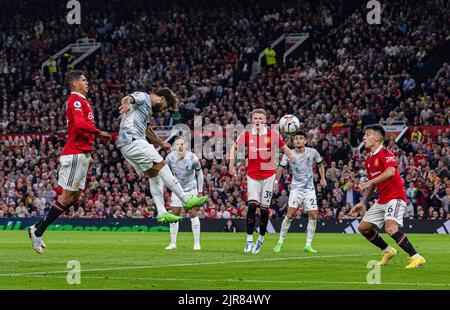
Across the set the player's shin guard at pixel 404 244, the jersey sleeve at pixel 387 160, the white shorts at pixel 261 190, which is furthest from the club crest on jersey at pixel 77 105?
the player's shin guard at pixel 404 244

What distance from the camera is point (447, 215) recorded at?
106 feet

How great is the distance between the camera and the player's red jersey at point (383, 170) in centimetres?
1559

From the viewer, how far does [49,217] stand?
54.4ft

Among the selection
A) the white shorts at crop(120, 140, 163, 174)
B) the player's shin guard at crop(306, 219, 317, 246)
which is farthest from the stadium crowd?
the white shorts at crop(120, 140, 163, 174)

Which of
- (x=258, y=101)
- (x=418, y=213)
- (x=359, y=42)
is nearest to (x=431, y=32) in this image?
(x=359, y=42)

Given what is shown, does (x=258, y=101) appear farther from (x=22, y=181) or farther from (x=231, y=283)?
(x=231, y=283)

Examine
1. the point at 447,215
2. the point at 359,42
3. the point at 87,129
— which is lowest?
the point at 447,215

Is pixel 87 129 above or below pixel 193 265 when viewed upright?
above

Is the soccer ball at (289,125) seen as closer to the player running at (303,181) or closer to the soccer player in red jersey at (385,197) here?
the player running at (303,181)

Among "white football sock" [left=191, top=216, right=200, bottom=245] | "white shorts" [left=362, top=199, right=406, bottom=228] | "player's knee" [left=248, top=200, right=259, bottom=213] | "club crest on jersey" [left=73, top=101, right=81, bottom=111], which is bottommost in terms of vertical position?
"white football sock" [left=191, top=216, right=200, bottom=245]

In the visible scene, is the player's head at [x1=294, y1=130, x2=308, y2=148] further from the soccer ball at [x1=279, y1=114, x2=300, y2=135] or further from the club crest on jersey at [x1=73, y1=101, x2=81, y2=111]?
the club crest on jersey at [x1=73, y1=101, x2=81, y2=111]

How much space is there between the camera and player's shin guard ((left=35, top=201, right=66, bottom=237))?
54.1 feet

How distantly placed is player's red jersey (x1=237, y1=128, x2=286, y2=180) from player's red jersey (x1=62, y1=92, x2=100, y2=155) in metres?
3.97

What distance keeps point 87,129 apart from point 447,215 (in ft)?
62.5
